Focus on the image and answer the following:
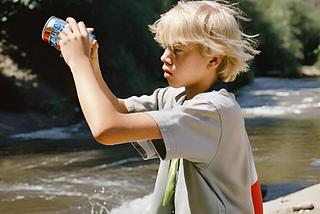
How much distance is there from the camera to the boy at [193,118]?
1040 millimetres

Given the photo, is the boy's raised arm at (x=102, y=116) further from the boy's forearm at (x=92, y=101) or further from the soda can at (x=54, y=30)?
the soda can at (x=54, y=30)

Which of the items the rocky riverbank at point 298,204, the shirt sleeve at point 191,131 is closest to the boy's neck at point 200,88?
the shirt sleeve at point 191,131

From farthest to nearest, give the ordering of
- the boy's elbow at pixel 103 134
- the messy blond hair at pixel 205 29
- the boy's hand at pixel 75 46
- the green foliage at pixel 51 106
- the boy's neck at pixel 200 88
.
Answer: the green foliage at pixel 51 106 → the boy's neck at pixel 200 88 → the messy blond hair at pixel 205 29 → the boy's hand at pixel 75 46 → the boy's elbow at pixel 103 134

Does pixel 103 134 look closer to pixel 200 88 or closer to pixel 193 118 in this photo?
pixel 193 118

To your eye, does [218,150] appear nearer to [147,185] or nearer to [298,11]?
[147,185]

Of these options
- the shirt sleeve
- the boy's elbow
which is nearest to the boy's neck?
the shirt sleeve

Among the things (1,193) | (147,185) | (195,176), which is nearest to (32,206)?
(1,193)

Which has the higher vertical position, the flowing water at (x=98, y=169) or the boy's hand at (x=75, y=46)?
the boy's hand at (x=75, y=46)

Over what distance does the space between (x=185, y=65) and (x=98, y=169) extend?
149 inches

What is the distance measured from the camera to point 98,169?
4844 millimetres

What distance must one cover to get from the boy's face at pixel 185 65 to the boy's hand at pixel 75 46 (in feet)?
0.86

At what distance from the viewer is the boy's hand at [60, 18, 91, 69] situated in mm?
1113

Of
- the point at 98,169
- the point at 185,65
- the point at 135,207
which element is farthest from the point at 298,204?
→ the point at 98,169

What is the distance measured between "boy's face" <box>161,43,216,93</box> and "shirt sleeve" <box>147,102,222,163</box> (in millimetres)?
157
